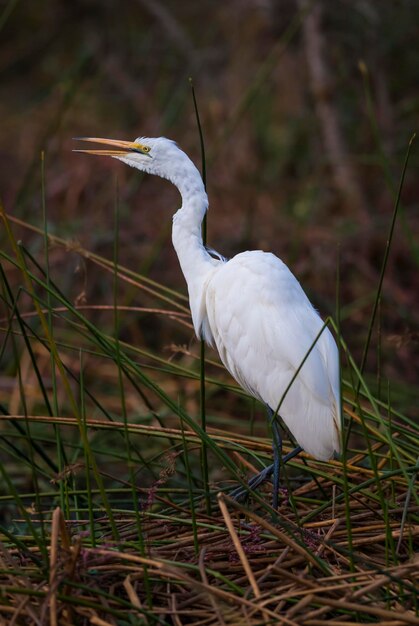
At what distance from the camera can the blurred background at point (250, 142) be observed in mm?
5223

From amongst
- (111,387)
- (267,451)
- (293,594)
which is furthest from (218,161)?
(293,594)

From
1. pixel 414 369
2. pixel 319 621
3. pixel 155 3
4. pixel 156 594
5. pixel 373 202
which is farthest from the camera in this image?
pixel 155 3

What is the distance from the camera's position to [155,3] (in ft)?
22.9

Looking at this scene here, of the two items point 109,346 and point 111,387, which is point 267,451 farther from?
point 111,387

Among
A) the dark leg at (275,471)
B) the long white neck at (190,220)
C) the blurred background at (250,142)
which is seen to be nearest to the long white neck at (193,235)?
the long white neck at (190,220)

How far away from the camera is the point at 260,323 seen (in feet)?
8.50

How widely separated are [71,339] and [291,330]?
2462 mm

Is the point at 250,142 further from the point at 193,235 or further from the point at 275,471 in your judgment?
the point at 275,471

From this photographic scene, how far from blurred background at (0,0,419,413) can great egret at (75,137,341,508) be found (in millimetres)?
1764

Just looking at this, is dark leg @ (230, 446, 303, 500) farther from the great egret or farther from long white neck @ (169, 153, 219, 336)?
long white neck @ (169, 153, 219, 336)

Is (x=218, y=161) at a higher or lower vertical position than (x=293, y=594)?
higher

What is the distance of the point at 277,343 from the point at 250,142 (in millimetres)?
4041

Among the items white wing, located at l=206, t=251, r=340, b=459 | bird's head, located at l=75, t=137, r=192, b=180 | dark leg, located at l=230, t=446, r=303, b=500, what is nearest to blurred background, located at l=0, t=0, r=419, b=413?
bird's head, located at l=75, t=137, r=192, b=180

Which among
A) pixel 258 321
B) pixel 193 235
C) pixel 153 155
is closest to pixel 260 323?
pixel 258 321
